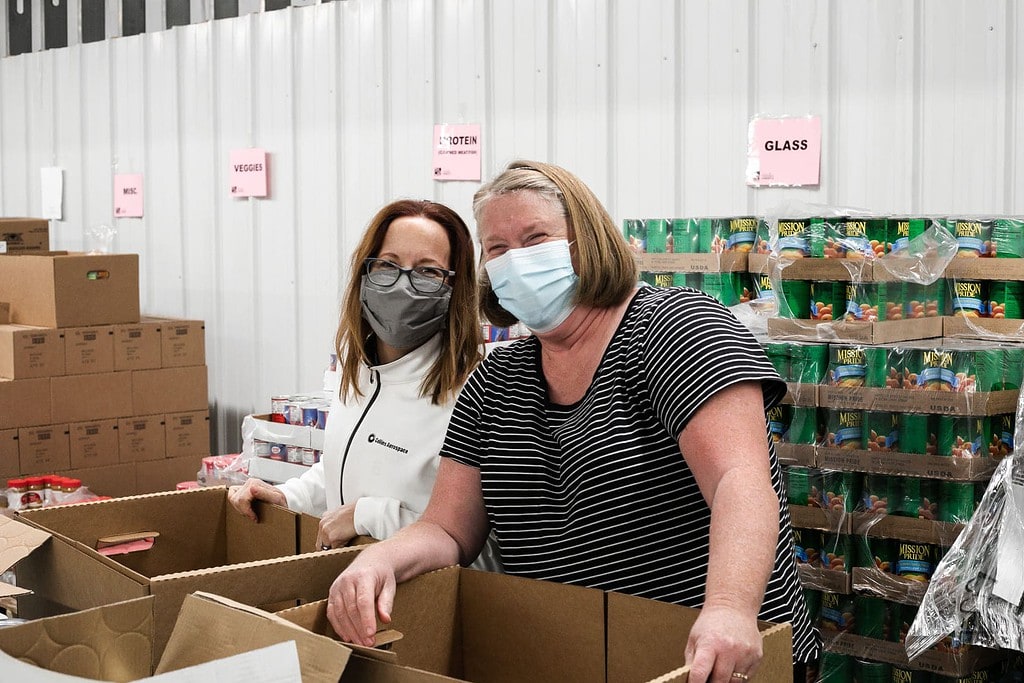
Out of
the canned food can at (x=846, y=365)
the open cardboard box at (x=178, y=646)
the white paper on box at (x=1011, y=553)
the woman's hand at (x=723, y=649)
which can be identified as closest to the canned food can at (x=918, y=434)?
the canned food can at (x=846, y=365)

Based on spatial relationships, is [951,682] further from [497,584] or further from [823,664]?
[497,584]

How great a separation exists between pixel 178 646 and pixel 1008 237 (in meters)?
2.06

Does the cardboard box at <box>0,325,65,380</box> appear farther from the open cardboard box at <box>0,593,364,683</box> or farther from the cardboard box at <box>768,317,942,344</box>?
the open cardboard box at <box>0,593,364,683</box>

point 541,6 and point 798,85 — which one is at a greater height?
point 541,6

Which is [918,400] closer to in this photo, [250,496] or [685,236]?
[685,236]

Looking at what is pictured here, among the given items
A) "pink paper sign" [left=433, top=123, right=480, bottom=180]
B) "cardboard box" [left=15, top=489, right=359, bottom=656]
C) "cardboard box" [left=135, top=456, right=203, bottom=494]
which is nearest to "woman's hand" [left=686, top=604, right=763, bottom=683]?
"cardboard box" [left=15, top=489, right=359, bottom=656]

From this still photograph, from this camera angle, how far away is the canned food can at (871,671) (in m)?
2.61

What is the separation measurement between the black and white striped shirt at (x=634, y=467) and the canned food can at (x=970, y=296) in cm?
106

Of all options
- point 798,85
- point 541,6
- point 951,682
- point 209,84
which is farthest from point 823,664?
point 209,84

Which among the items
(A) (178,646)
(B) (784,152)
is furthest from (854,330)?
(A) (178,646)

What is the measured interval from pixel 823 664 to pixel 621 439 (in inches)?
49.2

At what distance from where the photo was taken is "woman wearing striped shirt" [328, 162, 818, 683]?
1611mm

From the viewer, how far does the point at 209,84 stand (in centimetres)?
564

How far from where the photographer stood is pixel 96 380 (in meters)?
5.05
